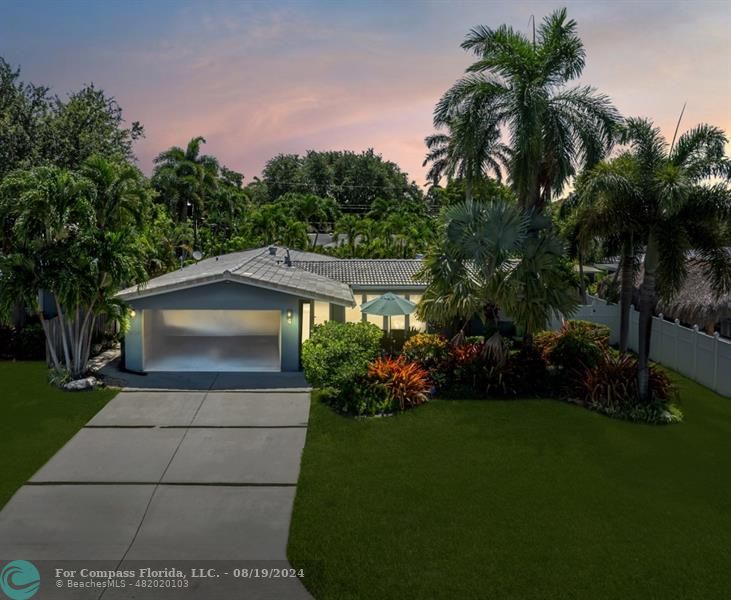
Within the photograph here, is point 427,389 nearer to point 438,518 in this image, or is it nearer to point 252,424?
point 252,424

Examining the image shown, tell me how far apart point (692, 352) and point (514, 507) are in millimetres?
→ 10388

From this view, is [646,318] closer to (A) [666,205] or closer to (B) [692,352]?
(A) [666,205]

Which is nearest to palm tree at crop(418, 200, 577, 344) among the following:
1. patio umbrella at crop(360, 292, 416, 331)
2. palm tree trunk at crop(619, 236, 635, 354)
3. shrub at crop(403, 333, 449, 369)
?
shrub at crop(403, 333, 449, 369)

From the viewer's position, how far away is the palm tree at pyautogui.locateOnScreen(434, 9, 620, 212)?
56.7 ft

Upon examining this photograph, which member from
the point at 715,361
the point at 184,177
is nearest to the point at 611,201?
the point at 715,361

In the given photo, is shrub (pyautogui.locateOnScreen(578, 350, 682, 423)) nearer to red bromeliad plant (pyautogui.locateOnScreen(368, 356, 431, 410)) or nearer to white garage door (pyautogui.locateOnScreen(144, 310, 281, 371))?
red bromeliad plant (pyautogui.locateOnScreen(368, 356, 431, 410))

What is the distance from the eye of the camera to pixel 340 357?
583 inches

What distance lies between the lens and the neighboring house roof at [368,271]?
2148 centimetres

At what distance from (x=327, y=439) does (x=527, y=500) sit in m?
4.33

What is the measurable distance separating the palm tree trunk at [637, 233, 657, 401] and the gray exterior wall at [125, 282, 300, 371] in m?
9.16

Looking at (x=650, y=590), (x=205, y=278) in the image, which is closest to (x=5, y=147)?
(x=205, y=278)

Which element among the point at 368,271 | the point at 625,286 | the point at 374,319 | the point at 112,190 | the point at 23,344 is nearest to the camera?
the point at 625,286

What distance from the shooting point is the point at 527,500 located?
9453mm

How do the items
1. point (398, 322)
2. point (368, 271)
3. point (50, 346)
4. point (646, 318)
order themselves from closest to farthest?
1. point (646, 318)
2. point (50, 346)
3. point (398, 322)
4. point (368, 271)
